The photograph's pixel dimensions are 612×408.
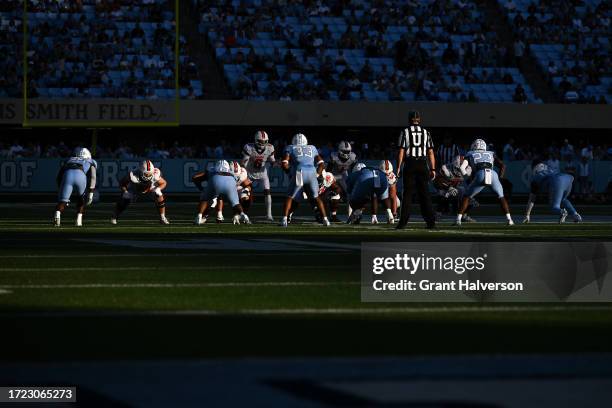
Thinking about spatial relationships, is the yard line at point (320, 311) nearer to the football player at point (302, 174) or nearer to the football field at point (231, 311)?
the football field at point (231, 311)

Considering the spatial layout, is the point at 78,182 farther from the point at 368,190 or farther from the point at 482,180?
the point at 482,180

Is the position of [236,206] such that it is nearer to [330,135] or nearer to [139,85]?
[139,85]

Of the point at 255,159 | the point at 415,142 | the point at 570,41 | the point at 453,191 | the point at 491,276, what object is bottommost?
the point at 491,276

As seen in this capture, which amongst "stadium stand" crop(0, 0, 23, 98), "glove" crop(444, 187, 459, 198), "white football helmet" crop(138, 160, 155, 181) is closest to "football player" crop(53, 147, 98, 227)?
"white football helmet" crop(138, 160, 155, 181)

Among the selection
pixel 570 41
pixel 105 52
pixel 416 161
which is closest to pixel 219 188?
pixel 416 161

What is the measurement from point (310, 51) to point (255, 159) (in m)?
17.3

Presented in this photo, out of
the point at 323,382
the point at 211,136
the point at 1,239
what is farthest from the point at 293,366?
the point at 211,136

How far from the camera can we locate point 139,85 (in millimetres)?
40188

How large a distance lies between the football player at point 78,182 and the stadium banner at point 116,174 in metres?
17.0

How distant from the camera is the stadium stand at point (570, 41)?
145 ft

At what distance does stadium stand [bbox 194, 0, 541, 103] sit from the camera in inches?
1651

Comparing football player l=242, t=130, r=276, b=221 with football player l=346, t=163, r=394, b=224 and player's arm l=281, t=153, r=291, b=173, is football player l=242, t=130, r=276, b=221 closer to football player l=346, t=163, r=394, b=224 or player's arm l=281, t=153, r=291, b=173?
football player l=346, t=163, r=394, b=224

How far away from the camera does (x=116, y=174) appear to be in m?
39.5

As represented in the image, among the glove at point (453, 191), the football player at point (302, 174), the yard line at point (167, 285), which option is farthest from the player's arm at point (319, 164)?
the yard line at point (167, 285)
